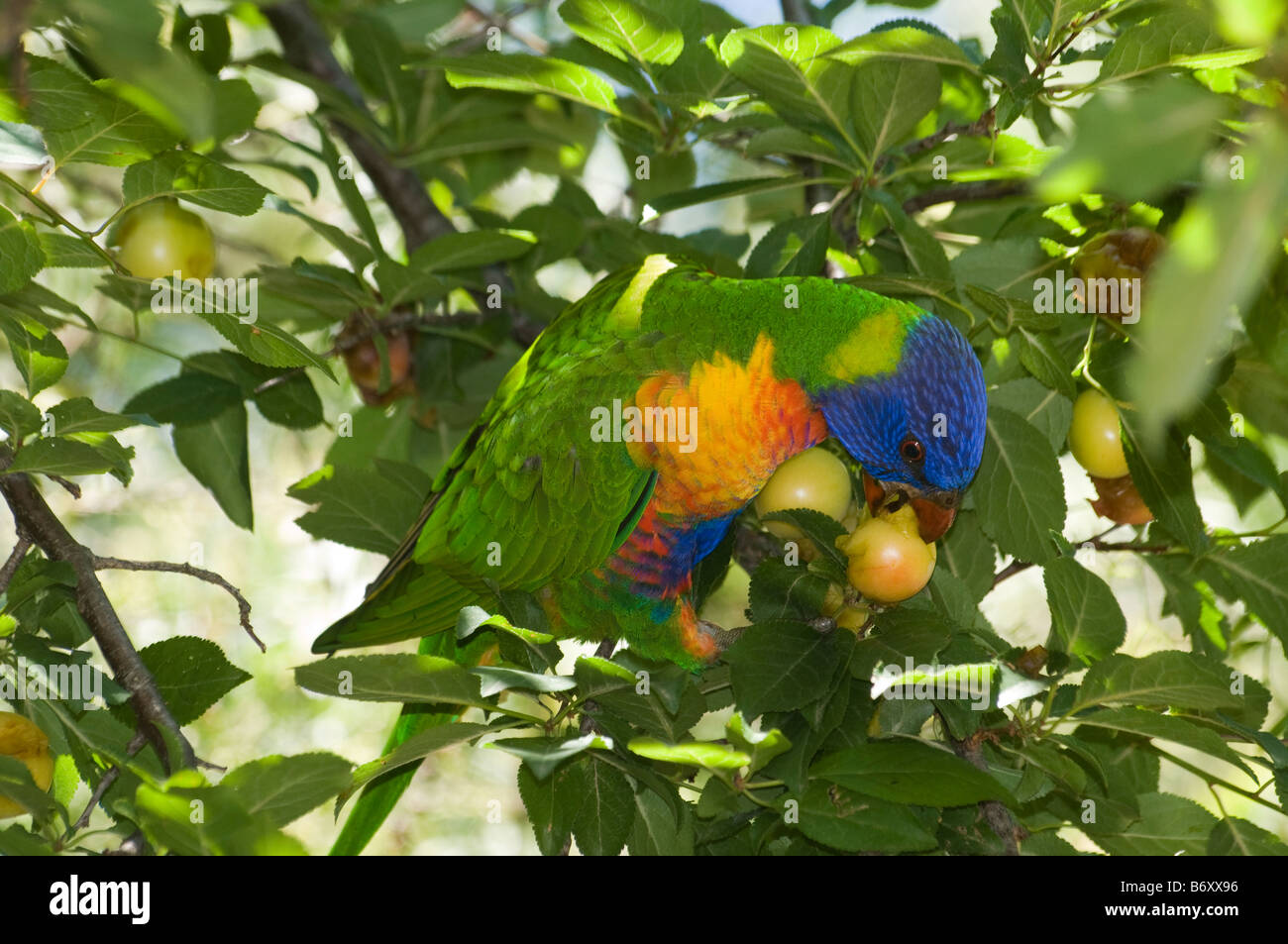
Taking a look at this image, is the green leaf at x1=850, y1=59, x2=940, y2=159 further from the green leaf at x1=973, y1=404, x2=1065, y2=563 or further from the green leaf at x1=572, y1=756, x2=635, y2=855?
the green leaf at x1=572, y1=756, x2=635, y2=855

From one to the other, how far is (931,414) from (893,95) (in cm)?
68

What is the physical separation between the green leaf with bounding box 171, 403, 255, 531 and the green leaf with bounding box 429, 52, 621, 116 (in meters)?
1.02

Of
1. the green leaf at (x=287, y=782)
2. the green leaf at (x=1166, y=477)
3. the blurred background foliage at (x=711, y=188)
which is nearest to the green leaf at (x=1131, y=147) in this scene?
the blurred background foliage at (x=711, y=188)

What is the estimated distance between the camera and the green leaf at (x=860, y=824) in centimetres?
152

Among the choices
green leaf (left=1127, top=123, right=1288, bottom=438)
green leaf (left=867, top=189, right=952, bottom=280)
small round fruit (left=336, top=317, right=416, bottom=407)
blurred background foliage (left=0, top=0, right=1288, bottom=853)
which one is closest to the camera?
green leaf (left=1127, top=123, right=1288, bottom=438)

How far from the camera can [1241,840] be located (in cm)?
175

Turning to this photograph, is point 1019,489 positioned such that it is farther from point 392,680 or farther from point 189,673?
point 189,673

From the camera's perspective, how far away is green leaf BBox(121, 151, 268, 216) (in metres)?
1.83

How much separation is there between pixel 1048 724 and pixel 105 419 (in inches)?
70.7

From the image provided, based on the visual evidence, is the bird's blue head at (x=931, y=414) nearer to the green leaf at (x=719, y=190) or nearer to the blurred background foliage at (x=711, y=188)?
the blurred background foliage at (x=711, y=188)

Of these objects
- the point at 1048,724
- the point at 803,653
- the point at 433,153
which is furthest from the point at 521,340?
the point at 1048,724

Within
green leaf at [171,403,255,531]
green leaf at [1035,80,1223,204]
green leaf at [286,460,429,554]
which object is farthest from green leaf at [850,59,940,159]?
green leaf at [171,403,255,531]

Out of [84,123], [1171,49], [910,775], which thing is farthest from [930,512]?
[84,123]

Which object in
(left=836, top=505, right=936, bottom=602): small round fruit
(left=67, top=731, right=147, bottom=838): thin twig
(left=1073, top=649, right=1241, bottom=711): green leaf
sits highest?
(left=836, top=505, right=936, bottom=602): small round fruit
